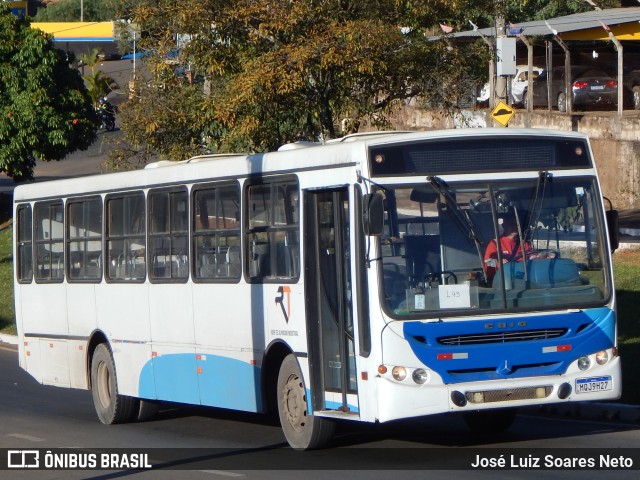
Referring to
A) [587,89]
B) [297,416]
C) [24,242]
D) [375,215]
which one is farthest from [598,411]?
[587,89]

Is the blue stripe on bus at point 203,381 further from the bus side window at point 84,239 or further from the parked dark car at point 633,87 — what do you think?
the parked dark car at point 633,87

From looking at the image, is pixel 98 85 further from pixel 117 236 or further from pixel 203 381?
pixel 203 381

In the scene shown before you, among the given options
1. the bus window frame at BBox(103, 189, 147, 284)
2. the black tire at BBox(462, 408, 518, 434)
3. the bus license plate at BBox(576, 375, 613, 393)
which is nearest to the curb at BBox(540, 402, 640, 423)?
the black tire at BBox(462, 408, 518, 434)

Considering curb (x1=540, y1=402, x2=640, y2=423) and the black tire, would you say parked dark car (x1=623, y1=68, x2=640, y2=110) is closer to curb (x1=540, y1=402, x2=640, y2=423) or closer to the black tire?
curb (x1=540, y1=402, x2=640, y2=423)

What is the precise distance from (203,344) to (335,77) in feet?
17.0

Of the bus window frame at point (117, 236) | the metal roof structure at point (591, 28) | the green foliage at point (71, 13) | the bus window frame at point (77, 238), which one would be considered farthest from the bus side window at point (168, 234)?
the green foliage at point (71, 13)

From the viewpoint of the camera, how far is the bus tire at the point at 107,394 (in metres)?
13.8

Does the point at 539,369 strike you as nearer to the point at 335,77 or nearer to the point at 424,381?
the point at 424,381

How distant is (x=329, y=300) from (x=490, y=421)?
7.66 ft

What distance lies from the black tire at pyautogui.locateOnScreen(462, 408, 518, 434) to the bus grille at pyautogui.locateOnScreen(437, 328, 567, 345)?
184 centimetres

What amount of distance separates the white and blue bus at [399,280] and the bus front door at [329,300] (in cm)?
2

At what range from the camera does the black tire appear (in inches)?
444

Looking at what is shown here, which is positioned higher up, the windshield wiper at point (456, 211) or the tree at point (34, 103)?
the tree at point (34, 103)

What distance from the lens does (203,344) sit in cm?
1195
